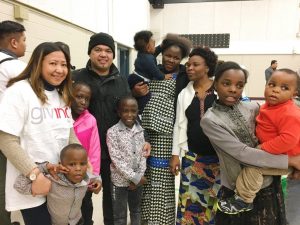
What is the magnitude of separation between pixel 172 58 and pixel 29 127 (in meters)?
1.18

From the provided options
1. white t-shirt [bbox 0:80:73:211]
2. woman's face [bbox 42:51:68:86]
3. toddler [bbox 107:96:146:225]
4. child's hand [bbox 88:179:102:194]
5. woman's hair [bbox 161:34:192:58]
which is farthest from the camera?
woman's hair [bbox 161:34:192:58]

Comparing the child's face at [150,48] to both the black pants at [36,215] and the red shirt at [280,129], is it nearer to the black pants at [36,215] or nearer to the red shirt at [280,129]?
the red shirt at [280,129]

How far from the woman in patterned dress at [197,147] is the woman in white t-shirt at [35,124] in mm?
812

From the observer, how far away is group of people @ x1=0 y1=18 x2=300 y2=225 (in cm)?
132

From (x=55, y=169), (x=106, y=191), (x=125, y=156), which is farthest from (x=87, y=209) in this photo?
(x=55, y=169)

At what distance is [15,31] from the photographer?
2160 millimetres

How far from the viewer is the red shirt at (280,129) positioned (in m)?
1.26

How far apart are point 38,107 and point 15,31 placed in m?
1.18

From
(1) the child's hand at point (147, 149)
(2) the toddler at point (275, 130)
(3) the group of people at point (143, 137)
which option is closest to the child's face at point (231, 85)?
(3) the group of people at point (143, 137)

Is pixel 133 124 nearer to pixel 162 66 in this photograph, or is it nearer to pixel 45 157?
pixel 162 66

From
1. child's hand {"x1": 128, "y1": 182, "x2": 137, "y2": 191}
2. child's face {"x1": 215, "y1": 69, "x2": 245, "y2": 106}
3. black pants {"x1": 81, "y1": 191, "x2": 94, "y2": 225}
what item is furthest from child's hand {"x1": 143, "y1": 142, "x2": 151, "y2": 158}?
child's face {"x1": 215, "y1": 69, "x2": 245, "y2": 106}

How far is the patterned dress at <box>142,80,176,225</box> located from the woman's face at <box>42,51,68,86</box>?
2.68 ft

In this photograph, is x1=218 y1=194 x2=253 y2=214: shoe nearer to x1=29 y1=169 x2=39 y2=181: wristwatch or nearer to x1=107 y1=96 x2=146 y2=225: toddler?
x1=107 y1=96 x2=146 y2=225: toddler

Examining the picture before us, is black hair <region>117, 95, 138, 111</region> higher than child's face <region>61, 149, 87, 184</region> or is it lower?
higher
